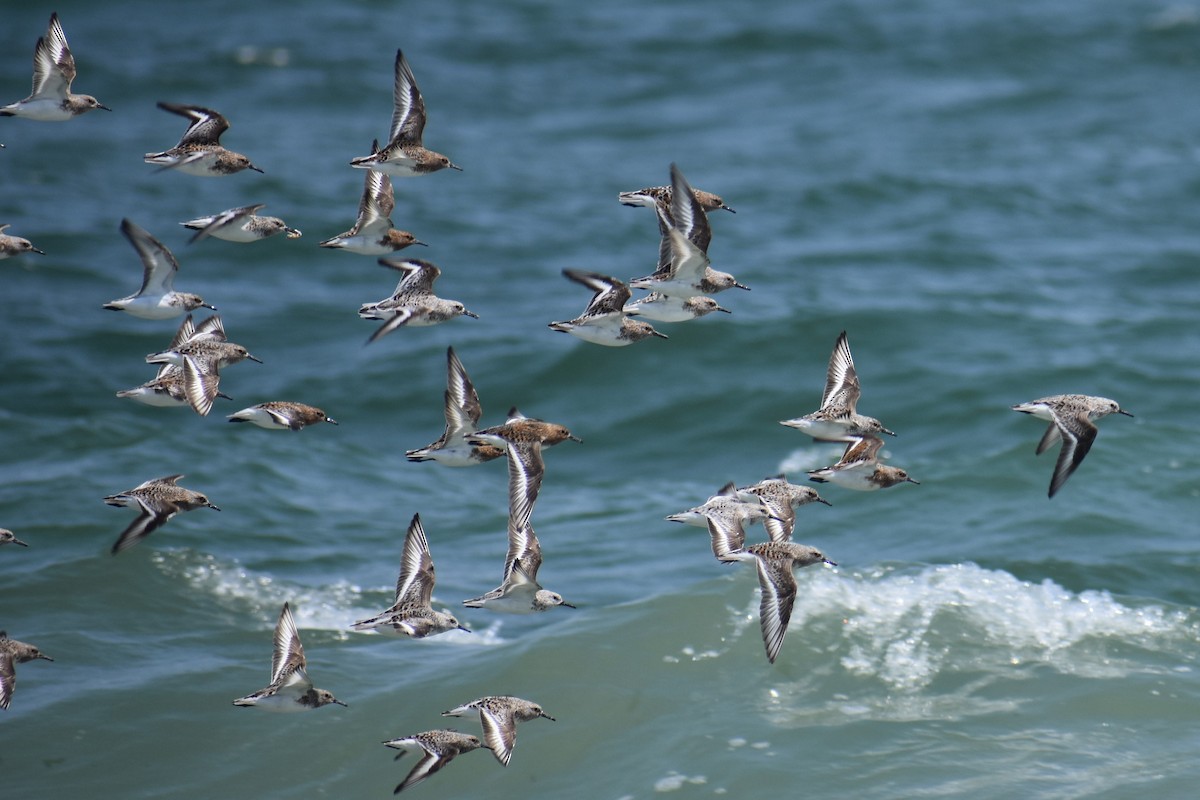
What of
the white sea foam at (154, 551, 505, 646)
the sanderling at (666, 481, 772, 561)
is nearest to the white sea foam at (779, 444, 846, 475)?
the white sea foam at (154, 551, 505, 646)

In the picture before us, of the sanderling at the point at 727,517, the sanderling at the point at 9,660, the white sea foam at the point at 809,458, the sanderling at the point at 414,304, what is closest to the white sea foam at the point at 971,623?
the sanderling at the point at 727,517

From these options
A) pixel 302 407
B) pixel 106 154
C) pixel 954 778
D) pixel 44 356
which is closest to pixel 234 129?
pixel 106 154

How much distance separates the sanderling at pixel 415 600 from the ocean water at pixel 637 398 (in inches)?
52.7

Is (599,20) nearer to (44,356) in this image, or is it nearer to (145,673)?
(44,356)

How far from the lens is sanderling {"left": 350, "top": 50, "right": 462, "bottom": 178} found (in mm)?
9430

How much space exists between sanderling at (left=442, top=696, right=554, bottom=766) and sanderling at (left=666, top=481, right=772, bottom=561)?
4.93ft

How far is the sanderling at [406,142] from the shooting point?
371 inches

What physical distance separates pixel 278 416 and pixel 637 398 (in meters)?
9.10

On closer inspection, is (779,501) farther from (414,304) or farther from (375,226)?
→ (375,226)

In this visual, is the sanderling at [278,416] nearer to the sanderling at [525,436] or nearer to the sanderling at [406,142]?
the sanderling at [525,436]

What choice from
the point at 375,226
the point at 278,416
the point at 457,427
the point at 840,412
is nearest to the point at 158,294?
the point at 278,416

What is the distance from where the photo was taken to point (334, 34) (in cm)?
3114

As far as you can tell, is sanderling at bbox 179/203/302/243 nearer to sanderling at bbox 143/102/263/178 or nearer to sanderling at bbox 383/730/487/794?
sanderling at bbox 143/102/263/178

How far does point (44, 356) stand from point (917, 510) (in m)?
10.5
